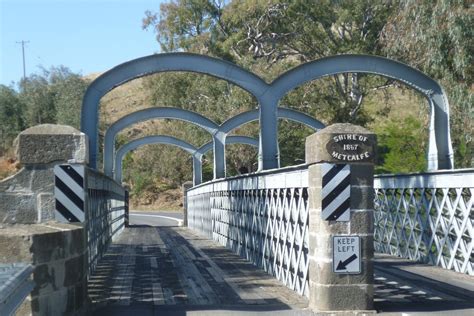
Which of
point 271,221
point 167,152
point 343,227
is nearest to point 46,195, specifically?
point 343,227

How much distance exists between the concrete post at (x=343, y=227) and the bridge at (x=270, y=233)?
0.05ft

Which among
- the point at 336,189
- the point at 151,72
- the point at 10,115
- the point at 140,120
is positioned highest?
the point at 10,115

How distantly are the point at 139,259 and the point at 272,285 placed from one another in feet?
18.8

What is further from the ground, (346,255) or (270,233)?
(270,233)

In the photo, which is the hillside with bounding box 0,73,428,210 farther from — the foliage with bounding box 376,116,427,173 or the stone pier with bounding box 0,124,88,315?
the stone pier with bounding box 0,124,88,315

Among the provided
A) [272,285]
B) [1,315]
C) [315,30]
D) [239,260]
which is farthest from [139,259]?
[315,30]

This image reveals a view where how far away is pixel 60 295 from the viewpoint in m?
7.71

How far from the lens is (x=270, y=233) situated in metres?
12.2

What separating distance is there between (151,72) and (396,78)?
197 inches

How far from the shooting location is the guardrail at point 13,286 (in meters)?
4.89

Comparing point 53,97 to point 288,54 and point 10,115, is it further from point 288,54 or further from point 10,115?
point 288,54

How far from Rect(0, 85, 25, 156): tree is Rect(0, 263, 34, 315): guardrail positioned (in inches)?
2538

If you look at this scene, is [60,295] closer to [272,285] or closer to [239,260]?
[272,285]

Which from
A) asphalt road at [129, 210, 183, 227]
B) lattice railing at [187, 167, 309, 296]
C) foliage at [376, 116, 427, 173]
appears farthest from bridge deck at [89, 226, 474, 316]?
asphalt road at [129, 210, 183, 227]
